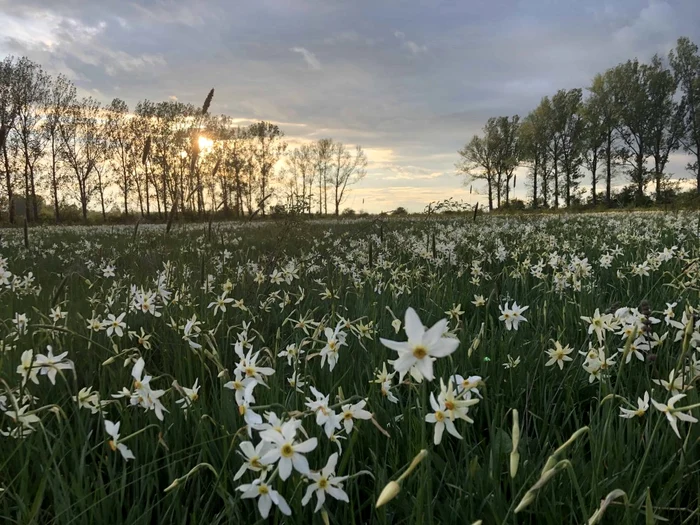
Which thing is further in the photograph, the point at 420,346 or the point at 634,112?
the point at 634,112

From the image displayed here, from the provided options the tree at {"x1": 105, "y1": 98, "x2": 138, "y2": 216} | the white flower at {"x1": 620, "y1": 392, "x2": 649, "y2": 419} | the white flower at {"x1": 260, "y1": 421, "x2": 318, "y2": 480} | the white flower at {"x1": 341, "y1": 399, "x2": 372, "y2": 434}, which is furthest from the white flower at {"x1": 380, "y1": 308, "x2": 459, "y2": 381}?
the tree at {"x1": 105, "y1": 98, "x2": 138, "y2": 216}

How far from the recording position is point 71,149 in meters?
50.2

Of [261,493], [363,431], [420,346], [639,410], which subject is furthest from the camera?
[363,431]

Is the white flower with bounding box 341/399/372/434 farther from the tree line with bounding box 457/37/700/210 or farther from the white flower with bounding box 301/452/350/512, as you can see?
the tree line with bounding box 457/37/700/210

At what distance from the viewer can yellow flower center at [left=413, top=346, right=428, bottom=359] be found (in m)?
1.11

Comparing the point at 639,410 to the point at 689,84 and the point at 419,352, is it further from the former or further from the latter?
the point at 689,84

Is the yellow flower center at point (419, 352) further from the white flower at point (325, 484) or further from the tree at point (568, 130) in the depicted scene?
the tree at point (568, 130)

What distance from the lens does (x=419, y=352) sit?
3.67 feet

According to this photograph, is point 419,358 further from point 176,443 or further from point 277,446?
point 176,443

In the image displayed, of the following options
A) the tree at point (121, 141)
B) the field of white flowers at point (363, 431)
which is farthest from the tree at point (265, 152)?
the field of white flowers at point (363, 431)

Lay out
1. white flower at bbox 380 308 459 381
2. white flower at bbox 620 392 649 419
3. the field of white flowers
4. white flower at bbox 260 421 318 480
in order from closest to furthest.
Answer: white flower at bbox 380 308 459 381 < white flower at bbox 260 421 318 480 < the field of white flowers < white flower at bbox 620 392 649 419

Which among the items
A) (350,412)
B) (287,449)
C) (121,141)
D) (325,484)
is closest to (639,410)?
(350,412)

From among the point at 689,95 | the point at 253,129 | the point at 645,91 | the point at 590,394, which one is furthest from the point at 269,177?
the point at 590,394

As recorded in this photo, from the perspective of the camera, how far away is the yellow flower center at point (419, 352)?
1.11 m
